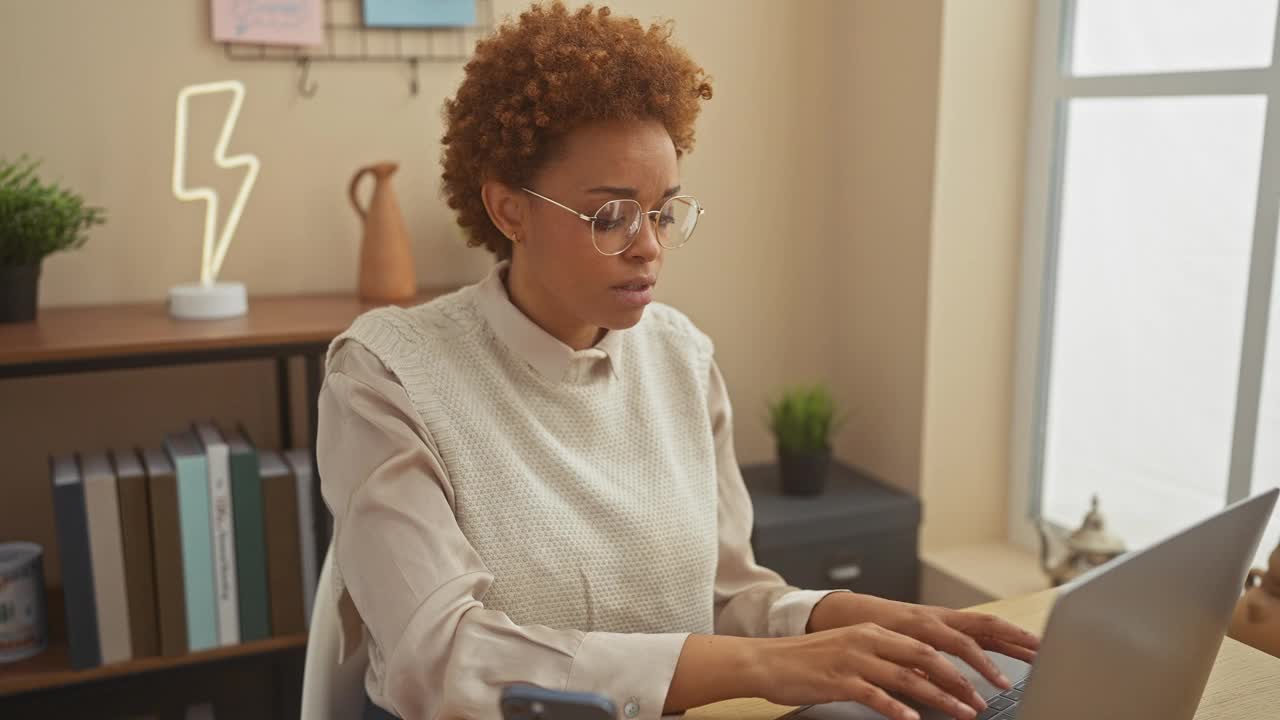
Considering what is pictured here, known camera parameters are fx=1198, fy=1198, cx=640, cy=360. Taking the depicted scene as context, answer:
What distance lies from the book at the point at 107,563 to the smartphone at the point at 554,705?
1442 millimetres

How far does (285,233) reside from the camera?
2.31 metres

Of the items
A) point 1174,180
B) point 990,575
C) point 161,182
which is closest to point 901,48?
point 1174,180

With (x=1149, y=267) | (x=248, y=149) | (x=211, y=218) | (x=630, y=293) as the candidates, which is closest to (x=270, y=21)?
(x=248, y=149)

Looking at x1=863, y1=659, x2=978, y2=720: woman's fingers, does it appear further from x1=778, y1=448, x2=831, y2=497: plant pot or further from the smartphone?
x1=778, y1=448, x2=831, y2=497: plant pot

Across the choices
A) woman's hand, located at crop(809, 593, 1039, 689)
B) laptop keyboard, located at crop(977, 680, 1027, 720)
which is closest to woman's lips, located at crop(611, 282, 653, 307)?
woman's hand, located at crop(809, 593, 1039, 689)

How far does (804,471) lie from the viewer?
244 centimetres

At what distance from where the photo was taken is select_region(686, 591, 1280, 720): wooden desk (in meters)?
1.10

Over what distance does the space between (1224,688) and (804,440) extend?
1.32 meters

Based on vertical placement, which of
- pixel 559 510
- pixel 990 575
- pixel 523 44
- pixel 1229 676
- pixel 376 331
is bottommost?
pixel 990 575

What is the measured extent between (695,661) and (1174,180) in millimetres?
1513

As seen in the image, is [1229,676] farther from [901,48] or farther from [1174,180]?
[901,48]

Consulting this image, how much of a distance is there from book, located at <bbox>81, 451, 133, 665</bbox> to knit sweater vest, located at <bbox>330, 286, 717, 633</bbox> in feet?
2.92

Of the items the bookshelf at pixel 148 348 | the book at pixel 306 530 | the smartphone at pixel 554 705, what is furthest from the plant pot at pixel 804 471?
the smartphone at pixel 554 705

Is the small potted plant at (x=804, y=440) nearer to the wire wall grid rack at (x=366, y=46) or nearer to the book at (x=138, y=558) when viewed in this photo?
the wire wall grid rack at (x=366, y=46)
